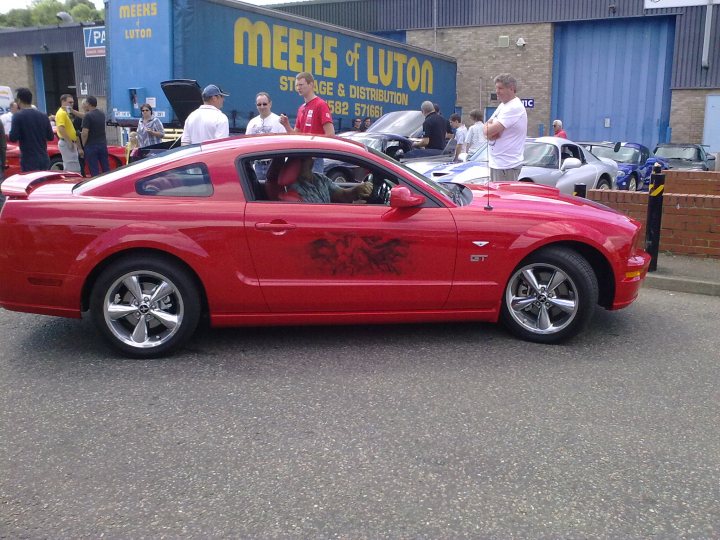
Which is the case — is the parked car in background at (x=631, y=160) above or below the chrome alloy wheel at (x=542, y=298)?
above

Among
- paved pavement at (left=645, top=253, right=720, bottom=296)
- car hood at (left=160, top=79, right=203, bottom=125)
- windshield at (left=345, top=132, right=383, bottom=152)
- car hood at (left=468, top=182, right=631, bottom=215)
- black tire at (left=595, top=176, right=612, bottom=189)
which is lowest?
paved pavement at (left=645, top=253, right=720, bottom=296)

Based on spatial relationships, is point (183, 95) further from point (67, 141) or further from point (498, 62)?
point (498, 62)

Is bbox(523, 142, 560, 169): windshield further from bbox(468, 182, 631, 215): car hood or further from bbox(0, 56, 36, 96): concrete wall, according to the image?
bbox(0, 56, 36, 96): concrete wall

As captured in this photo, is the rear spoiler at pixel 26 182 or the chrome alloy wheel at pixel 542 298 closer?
the rear spoiler at pixel 26 182

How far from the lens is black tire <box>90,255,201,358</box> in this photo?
4551 millimetres

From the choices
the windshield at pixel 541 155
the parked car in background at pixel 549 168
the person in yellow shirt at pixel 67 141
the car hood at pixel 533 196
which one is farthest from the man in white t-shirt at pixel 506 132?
the person in yellow shirt at pixel 67 141

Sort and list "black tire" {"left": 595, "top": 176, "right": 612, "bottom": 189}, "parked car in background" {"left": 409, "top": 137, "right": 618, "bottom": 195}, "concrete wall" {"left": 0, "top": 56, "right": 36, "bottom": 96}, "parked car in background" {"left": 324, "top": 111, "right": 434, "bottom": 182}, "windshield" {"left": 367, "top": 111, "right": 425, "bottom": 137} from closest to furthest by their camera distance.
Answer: "parked car in background" {"left": 409, "top": 137, "right": 618, "bottom": 195}
"black tire" {"left": 595, "top": 176, "right": 612, "bottom": 189}
"parked car in background" {"left": 324, "top": 111, "right": 434, "bottom": 182}
"windshield" {"left": 367, "top": 111, "right": 425, "bottom": 137}
"concrete wall" {"left": 0, "top": 56, "right": 36, "bottom": 96}

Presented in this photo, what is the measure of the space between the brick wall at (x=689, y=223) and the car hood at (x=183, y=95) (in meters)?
7.54

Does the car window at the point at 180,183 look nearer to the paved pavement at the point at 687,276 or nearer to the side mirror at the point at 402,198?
the side mirror at the point at 402,198

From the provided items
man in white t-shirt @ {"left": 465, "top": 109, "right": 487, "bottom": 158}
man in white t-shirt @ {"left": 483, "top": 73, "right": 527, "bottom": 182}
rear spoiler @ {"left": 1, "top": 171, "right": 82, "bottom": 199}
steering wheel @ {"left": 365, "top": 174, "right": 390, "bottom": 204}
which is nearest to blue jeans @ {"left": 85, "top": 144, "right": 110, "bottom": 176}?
man in white t-shirt @ {"left": 465, "top": 109, "right": 487, "bottom": 158}

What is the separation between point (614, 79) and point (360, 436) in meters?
26.7

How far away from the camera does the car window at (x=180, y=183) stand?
4730mm

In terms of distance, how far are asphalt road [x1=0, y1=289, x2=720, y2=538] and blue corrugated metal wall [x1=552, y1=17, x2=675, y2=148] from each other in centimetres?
2397

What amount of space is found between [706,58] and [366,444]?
26.1 m
